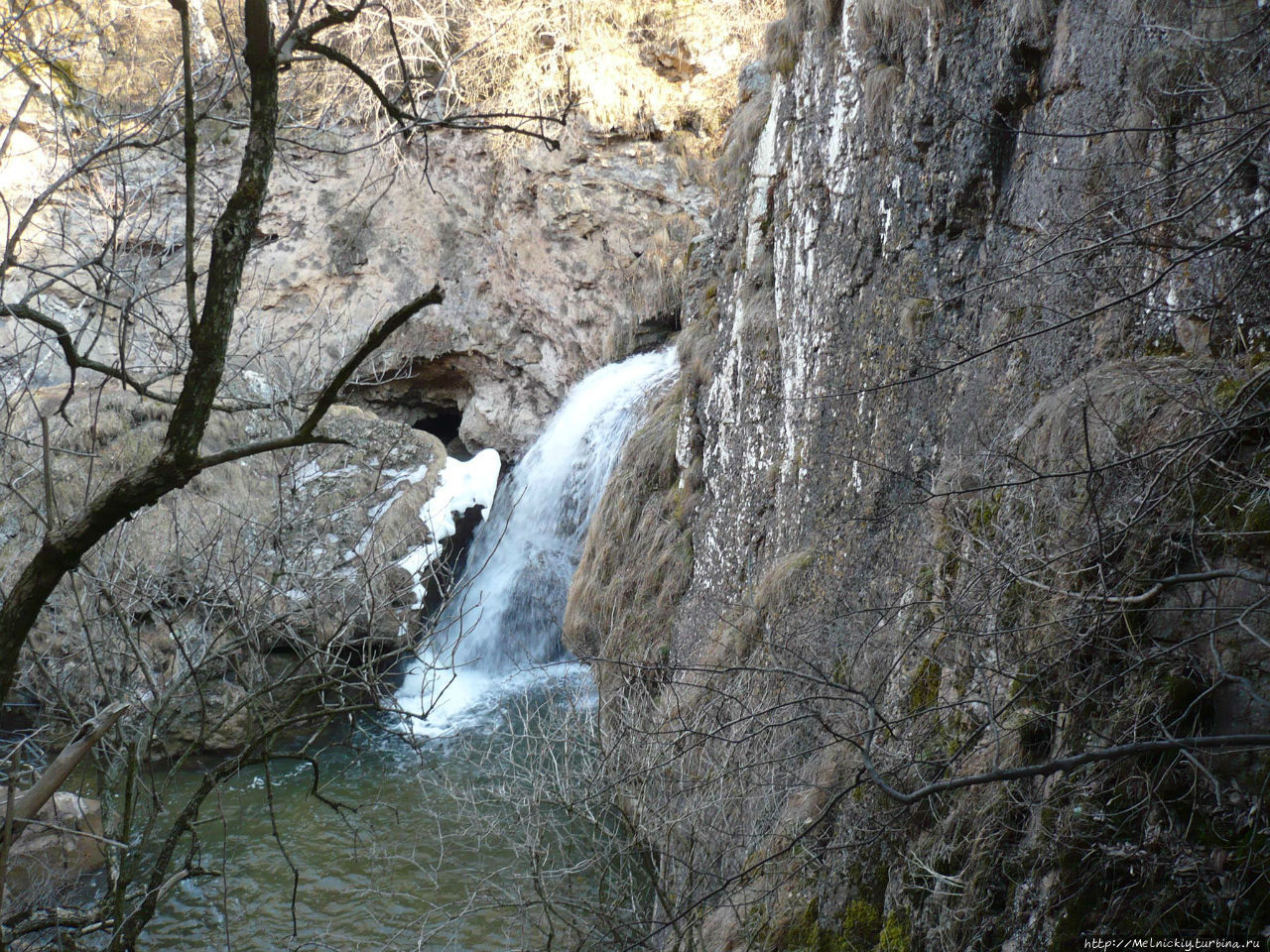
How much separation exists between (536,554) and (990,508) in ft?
22.6

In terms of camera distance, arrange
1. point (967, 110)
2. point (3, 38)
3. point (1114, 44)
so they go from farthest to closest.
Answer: point (967, 110), point (1114, 44), point (3, 38)

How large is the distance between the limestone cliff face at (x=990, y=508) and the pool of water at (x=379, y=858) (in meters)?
0.83

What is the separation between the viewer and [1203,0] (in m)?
2.63

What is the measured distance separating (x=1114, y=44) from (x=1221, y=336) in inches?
47.3

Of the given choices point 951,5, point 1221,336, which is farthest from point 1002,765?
point 951,5

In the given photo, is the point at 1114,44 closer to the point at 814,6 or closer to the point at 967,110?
the point at 967,110

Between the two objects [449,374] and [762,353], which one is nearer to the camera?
[762,353]

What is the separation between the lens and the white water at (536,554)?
8.55 m

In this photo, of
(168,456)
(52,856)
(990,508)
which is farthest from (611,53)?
(168,456)

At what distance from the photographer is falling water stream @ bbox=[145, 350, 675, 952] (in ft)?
16.1

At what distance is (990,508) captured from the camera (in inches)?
122

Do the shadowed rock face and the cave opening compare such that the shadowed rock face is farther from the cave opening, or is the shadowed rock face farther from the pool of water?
the cave opening

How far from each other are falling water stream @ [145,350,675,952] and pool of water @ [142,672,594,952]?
1 centimetres

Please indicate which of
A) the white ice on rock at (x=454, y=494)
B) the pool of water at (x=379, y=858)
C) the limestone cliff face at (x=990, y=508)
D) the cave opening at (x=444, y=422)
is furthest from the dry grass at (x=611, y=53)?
the pool of water at (x=379, y=858)
